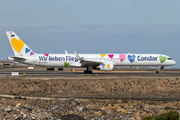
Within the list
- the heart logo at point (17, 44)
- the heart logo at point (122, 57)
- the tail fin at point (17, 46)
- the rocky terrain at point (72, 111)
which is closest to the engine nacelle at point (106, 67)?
the heart logo at point (122, 57)

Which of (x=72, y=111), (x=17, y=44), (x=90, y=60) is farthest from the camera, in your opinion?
(x=90, y=60)

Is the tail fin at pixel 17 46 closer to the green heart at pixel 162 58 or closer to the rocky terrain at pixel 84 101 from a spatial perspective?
the rocky terrain at pixel 84 101

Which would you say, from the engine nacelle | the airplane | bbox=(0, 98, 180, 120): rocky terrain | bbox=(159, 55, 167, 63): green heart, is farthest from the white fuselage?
bbox=(0, 98, 180, 120): rocky terrain

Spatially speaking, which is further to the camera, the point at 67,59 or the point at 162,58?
the point at 162,58

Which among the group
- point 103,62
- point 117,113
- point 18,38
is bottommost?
point 117,113

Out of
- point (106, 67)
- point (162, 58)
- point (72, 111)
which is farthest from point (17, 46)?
point (72, 111)

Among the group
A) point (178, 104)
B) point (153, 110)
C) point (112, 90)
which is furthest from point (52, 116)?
point (112, 90)

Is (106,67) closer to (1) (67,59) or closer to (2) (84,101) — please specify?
(1) (67,59)

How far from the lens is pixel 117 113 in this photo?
2297cm

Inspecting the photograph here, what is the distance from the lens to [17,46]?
190 feet

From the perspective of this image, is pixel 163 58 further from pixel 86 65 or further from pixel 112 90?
pixel 112 90

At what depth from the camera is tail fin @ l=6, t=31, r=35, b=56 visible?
57.9m

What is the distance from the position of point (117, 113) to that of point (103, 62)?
34.1 metres

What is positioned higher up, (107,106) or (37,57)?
(37,57)
